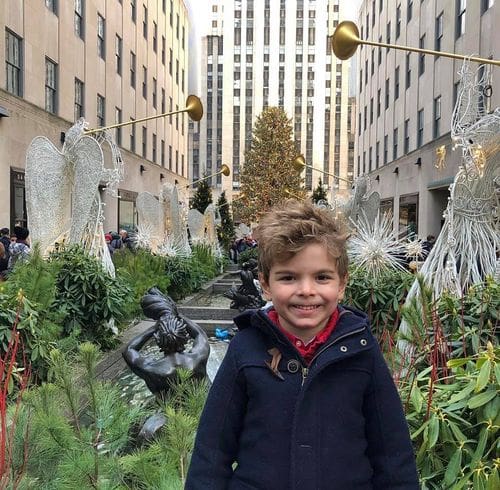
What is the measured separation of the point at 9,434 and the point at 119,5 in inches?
1125

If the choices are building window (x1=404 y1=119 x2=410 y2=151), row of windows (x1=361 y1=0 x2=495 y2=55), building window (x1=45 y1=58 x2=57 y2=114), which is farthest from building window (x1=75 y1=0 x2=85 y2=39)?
building window (x1=404 y1=119 x2=410 y2=151)

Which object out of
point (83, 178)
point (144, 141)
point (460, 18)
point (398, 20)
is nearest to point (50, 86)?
point (83, 178)

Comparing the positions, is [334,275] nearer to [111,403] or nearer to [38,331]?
[111,403]

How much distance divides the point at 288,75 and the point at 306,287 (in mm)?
83827

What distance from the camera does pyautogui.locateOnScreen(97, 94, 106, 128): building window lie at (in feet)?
79.8

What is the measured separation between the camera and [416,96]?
2666cm

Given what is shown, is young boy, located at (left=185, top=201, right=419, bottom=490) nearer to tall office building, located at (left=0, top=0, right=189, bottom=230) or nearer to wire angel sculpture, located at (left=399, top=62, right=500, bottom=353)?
wire angel sculpture, located at (left=399, top=62, right=500, bottom=353)

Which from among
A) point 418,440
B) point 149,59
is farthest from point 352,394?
point 149,59

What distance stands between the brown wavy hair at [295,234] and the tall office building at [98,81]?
51.0 ft

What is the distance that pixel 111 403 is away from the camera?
214 cm

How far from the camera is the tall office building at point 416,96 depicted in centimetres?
1981

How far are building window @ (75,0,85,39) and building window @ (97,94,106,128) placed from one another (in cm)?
306

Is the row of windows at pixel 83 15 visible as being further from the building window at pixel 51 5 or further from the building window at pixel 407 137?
the building window at pixel 407 137

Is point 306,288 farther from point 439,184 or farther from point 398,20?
point 398,20
